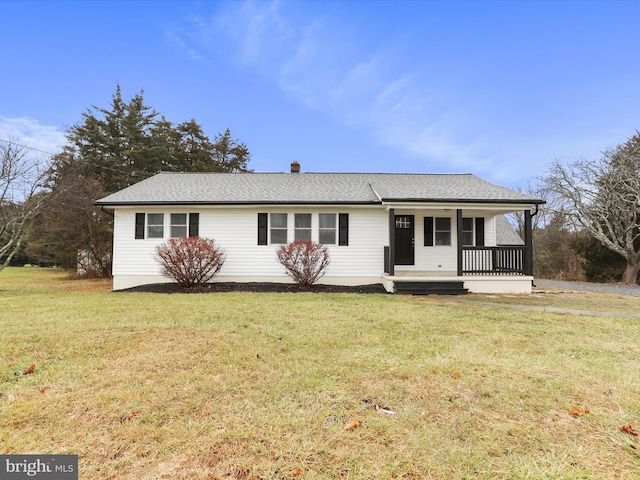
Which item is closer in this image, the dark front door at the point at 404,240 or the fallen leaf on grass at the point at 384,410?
the fallen leaf on grass at the point at 384,410

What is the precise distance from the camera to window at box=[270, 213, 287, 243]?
38.4 ft

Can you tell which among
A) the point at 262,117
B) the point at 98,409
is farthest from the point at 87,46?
the point at 98,409

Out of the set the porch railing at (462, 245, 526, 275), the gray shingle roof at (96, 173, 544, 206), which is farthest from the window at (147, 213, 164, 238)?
the porch railing at (462, 245, 526, 275)

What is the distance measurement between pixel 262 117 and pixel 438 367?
71.3ft

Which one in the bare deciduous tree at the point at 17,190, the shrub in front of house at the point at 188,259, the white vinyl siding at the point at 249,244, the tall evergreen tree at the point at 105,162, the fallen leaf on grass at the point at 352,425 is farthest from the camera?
the tall evergreen tree at the point at 105,162

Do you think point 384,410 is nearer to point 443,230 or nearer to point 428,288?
point 428,288

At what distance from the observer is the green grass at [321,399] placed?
206 cm

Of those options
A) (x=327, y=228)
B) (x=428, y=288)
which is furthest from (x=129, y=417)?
(x=327, y=228)

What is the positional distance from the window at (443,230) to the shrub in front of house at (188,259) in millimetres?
8353

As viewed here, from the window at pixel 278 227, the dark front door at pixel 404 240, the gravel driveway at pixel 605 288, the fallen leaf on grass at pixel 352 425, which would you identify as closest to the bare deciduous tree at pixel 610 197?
the gravel driveway at pixel 605 288

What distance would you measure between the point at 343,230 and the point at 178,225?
615 centimetres

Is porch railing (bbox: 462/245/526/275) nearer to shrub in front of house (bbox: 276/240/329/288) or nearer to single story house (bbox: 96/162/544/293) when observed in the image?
single story house (bbox: 96/162/544/293)

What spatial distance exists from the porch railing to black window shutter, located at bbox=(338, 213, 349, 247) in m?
4.11

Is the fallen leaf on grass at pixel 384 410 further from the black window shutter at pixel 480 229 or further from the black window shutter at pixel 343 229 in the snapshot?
the black window shutter at pixel 480 229
